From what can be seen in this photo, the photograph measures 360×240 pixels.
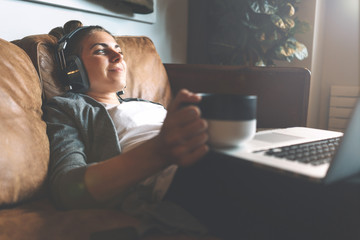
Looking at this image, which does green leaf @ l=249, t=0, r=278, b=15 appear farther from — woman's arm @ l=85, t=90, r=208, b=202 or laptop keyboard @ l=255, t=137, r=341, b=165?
woman's arm @ l=85, t=90, r=208, b=202

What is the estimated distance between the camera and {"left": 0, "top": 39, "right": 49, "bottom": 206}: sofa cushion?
74 centimetres

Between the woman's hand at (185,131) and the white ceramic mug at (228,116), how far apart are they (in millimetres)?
13

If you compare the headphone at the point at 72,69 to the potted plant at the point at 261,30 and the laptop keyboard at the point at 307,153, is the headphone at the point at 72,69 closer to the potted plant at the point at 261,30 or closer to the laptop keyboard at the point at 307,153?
the laptop keyboard at the point at 307,153

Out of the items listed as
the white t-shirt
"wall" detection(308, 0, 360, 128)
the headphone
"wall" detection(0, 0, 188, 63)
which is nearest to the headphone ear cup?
the headphone

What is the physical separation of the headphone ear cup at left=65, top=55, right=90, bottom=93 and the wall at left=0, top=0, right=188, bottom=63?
1.51 ft

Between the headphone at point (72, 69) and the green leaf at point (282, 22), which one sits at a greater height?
the green leaf at point (282, 22)

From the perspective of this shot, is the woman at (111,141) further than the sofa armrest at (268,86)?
No

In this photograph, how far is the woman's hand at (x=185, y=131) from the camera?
522 millimetres

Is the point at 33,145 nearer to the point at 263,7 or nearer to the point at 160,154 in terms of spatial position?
the point at 160,154

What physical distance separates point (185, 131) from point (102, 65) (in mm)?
689

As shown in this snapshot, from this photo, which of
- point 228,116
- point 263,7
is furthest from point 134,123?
point 263,7

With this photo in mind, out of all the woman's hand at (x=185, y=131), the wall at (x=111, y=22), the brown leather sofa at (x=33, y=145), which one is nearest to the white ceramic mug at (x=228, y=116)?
the woman's hand at (x=185, y=131)

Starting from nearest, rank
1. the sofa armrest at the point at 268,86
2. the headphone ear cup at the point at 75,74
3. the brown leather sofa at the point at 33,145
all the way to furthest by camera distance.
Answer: the brown leather sofa at the point at 33,145
the headphone ear cup at the point at 75,74
the sofa armrest at the point at 268,86

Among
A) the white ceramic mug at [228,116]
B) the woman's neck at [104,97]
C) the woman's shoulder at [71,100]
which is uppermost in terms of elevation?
the white ceramic mug at [228,116]
